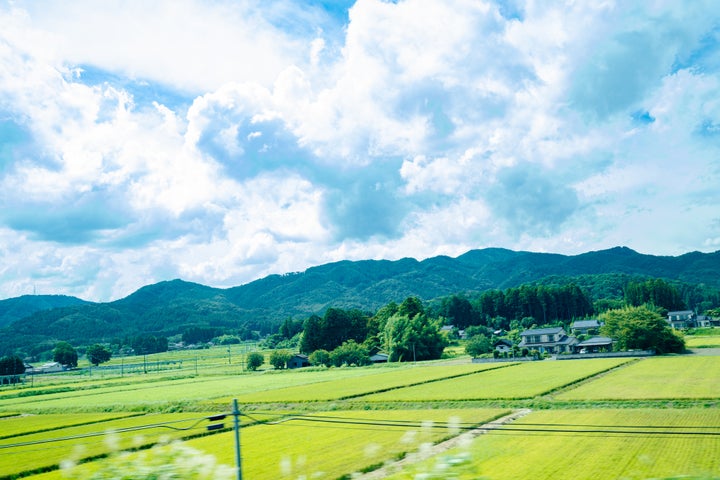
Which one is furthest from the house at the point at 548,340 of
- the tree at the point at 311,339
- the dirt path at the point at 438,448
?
the dirt path at the point at 438,448

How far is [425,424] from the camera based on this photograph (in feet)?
22.3

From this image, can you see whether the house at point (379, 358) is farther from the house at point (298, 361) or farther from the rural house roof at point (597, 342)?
the rural house roof at point (597, 342)

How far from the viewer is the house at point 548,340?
8838 centimetres

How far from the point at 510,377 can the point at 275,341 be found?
121838mm

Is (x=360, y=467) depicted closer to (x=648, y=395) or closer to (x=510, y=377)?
(x=648, y=395)

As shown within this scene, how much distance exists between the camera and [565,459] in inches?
761

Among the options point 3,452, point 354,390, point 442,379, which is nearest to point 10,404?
point 3,452

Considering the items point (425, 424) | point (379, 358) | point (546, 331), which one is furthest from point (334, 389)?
point (546, 331)

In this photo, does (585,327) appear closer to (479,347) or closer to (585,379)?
(479,347)

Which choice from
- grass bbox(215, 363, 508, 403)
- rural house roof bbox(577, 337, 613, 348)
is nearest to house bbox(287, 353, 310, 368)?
grass bbox(215, 363, 508, 403)

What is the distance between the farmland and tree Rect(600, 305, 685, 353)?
24.6 ft

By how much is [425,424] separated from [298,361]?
91661 millimetres

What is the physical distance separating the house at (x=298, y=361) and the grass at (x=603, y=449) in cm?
7044

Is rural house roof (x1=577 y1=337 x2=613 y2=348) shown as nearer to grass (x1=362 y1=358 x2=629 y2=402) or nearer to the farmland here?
the farmland
